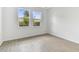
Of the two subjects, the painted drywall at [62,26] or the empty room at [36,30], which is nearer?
the empty room at [36,30]

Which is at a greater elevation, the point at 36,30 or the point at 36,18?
the point at 36,18

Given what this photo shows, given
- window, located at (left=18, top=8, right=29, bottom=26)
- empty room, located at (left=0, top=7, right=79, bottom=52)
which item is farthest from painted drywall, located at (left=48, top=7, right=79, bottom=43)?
window, located at (left=18, top=8, right=29, bottom=26)

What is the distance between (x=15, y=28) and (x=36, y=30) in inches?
19.4

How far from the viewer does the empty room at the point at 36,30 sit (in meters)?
1.97

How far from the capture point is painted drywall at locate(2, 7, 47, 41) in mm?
1968

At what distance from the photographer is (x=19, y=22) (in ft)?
6.70

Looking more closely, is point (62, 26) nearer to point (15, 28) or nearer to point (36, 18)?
point (36, 18)

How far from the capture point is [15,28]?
6.93 feet

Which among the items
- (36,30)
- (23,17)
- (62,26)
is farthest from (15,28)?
(62,26)

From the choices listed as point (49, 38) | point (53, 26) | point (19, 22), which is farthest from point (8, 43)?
point (53, 26)

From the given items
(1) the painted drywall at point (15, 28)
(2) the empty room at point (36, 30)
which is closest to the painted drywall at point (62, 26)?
(2) the empty room at point (36, 30)

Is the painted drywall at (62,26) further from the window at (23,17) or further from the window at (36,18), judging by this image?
the window at (23,17)

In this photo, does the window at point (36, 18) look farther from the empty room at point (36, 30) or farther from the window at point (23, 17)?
the window at point (23, 17)
